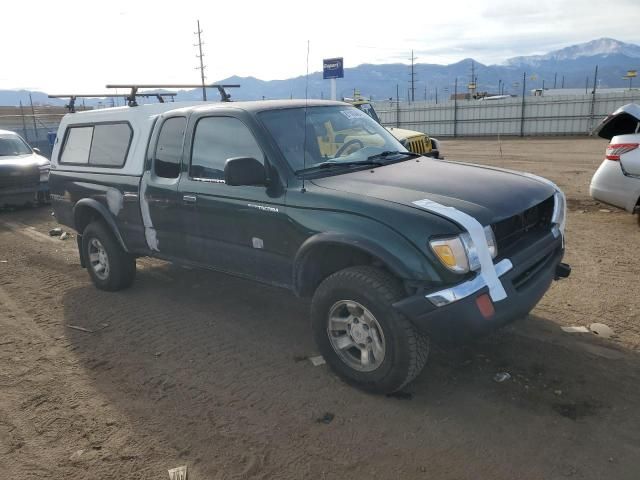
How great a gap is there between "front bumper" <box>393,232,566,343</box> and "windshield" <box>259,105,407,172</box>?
4.68ft

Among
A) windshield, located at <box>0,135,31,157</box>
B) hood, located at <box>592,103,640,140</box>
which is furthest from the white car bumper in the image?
windshield, located at <box>0,135,31,157</box>

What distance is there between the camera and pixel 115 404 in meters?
3.49

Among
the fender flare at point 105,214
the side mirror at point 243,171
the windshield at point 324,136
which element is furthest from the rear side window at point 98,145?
the side mirror at point 243,171

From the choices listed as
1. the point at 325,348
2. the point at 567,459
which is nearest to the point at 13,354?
the point at 325,348

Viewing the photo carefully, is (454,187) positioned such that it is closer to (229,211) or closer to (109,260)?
(229,211)

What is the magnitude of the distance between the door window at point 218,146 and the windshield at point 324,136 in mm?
199

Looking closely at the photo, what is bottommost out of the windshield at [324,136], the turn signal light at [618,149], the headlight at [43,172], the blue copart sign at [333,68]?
the headlight at [43,172]

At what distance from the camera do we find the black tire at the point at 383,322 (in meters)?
3.15

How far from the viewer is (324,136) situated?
165 inches

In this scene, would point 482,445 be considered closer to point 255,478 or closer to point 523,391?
point 523,391

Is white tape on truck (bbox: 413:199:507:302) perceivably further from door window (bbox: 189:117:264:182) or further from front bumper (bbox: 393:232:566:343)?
door window (bbox: 189:117:264:182)

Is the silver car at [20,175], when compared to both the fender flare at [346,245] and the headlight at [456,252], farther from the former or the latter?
the headlight at [456,252]

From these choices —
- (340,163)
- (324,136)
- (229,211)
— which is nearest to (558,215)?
(340,163)

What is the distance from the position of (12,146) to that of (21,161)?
0.98 metres
